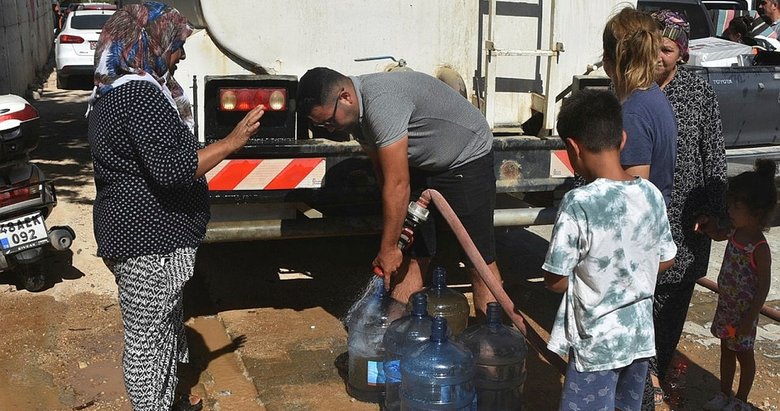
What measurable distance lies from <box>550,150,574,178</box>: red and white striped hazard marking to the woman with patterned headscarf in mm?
2108

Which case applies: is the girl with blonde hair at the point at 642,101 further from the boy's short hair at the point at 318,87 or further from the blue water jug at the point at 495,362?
the boy's short hair at the point at 318,87

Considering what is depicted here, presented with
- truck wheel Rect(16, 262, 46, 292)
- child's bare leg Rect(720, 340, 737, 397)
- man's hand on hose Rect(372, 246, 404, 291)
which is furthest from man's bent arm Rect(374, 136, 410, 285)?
truck wheel Rect(16, 262, 46, 292)

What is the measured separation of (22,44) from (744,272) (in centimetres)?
1554

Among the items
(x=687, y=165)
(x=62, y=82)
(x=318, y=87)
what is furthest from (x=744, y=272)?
(x=62, y=82)

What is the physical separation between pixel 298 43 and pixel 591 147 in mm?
2372

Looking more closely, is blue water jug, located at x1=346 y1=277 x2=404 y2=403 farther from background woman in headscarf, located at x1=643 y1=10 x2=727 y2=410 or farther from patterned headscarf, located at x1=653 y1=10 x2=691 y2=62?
patterned headscarf, located at x1=653 y1=10 x2=691 y2=62

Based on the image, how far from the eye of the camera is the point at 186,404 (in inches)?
162

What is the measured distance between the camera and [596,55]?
536 centimetres

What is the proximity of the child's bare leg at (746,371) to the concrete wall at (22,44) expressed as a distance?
10979 millimetres

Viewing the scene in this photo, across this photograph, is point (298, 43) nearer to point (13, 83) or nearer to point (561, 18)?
point (561, 18)

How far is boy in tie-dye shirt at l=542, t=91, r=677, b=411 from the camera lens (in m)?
2.85

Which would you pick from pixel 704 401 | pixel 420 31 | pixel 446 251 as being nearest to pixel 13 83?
pixel 446 251

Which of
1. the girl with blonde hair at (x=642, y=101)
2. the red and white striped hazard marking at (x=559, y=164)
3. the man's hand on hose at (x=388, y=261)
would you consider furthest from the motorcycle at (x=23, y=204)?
the girl with blonde hair at (x=642, y=101)

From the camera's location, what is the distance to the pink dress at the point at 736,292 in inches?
157
